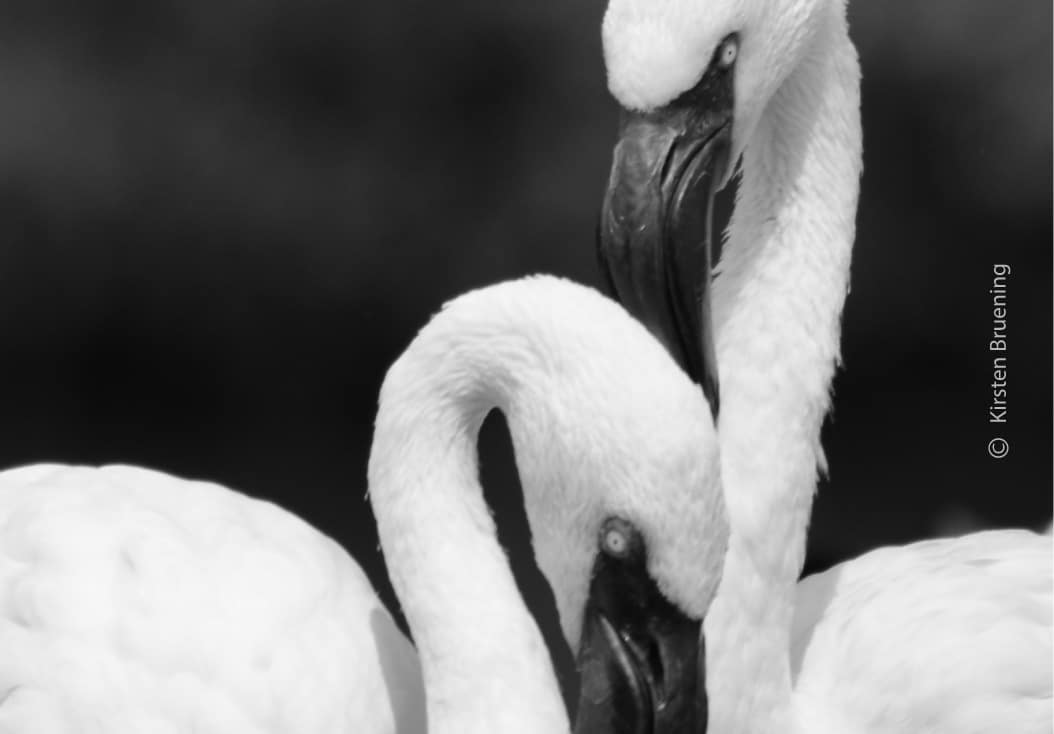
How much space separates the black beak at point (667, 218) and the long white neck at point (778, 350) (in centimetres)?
23

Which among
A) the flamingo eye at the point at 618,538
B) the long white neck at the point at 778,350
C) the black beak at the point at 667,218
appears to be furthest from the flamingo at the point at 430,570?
the long white neck at the point at 778,350

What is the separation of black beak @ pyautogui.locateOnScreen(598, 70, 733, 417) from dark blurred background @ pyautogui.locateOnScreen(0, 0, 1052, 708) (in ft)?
7.59

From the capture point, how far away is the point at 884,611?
8.41 feet

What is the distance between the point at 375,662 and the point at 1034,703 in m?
0.94

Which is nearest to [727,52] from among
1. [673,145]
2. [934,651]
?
[673,145]

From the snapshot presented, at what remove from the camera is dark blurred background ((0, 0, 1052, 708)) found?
450 centimetres

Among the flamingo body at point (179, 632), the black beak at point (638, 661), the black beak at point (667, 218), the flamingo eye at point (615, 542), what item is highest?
the black beak at point (667, 218)

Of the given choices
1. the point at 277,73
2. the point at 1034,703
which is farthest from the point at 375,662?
the point at 277,73

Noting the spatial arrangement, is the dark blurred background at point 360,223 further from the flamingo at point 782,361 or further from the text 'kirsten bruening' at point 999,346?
the flamingo at point 782,361

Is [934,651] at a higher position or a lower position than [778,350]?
lower

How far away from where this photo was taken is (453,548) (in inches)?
84.1

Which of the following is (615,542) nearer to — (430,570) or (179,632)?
(430,570)

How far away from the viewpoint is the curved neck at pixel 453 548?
6.83 ft

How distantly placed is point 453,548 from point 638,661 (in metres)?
0.31
